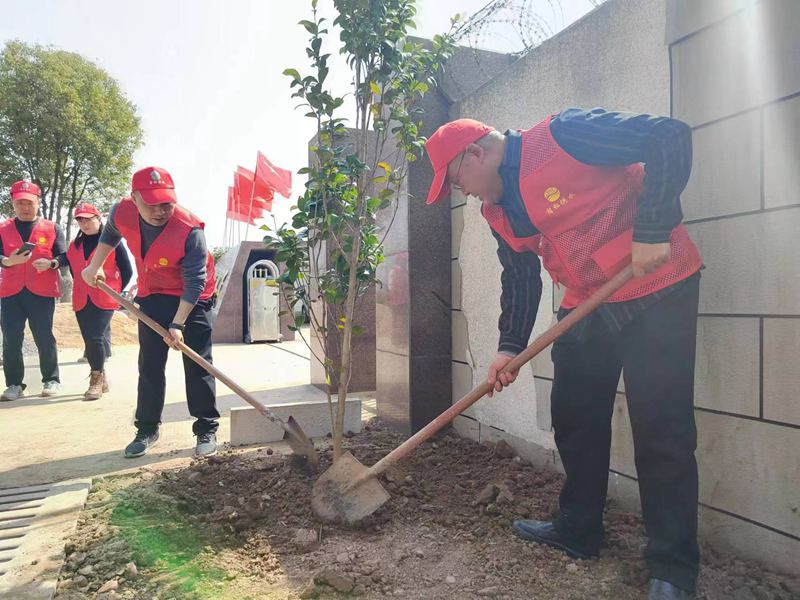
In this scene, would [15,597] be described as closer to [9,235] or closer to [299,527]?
[299,527]

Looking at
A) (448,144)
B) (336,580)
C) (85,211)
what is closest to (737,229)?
(448,144)

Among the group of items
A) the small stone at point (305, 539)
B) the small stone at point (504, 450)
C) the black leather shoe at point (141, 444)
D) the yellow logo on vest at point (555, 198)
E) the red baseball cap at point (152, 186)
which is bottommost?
the small stone at point (305, 539)

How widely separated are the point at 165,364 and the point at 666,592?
9.83 feet

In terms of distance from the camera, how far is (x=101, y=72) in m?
18.5

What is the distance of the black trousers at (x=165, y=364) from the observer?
3.62 metres

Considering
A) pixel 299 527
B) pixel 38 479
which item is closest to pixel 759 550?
pixel 299 527

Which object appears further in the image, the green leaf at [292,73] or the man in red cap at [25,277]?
the man in red cap at [25,277]

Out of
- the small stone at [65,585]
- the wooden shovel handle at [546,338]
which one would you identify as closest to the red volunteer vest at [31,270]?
the small stone at [65,585]

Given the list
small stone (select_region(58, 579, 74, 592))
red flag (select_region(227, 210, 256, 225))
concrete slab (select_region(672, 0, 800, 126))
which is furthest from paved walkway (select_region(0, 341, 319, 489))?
red flag (select_region(227, 210, 256, 225))

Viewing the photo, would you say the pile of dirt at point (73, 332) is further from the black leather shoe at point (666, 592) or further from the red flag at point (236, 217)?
the black leather shoe at point (666, 592)

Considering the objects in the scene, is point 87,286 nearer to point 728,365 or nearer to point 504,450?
point 504,450

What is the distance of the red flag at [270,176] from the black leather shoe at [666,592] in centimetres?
1534

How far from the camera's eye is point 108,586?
2.03 m

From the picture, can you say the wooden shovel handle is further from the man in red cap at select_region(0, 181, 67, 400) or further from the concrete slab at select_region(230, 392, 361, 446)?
the man in red cap at select_region(0, 181, 67, 400)
